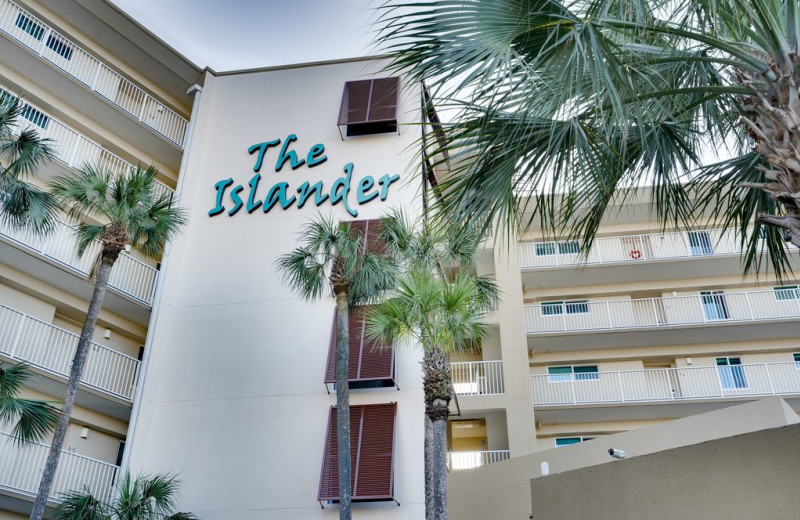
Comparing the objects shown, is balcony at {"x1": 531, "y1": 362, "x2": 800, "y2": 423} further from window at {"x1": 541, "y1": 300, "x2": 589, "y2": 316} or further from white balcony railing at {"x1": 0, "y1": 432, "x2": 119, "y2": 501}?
white balcony railing at {"x1": 0, "y1": 432, "x2": 119, "y2": 501}

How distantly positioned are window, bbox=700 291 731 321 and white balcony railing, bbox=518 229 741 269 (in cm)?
155

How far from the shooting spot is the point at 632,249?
27781 millimetres

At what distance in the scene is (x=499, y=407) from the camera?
78.6 ft

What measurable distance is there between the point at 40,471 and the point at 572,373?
705 inches

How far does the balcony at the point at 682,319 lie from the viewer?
25.7 meters

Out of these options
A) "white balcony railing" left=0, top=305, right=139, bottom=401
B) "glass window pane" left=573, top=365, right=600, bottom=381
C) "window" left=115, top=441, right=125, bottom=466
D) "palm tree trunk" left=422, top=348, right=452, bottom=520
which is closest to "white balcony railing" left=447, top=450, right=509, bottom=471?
"glass window pane" left=573, top=365, right=600, bottom=381

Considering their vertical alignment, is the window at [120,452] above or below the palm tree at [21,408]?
above

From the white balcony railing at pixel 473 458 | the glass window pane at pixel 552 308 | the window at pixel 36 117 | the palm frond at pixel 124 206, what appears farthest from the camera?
the glass window pane at pixel 552 308

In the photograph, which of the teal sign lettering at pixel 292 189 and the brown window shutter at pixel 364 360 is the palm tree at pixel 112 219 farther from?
the brown window shutter at pixel 364 360

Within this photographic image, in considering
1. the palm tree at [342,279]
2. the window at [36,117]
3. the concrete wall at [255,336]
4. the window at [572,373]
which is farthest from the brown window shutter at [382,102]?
the window at [572,373]

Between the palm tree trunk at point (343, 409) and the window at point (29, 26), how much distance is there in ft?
41.9

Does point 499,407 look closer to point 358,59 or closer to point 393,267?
point 393,267

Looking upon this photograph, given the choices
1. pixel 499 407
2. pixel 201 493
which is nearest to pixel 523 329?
pixel 499 407

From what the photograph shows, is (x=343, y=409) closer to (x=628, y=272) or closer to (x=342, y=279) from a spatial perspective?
(x=342, y=279)
